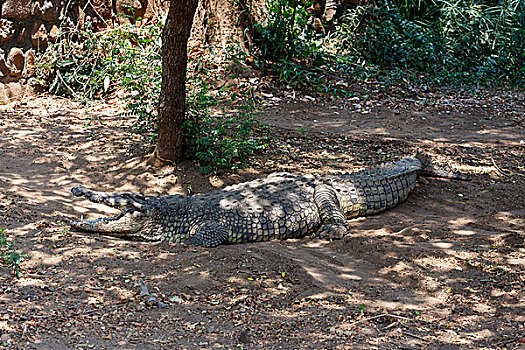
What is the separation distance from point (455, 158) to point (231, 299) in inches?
189

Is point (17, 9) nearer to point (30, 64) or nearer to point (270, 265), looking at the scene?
point (30, 64)

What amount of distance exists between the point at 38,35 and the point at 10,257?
20.9 feet

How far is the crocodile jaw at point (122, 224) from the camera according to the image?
16.0 ft

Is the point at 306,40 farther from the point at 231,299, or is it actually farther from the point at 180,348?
the point at 180,348

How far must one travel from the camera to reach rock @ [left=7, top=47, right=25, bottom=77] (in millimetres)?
8695

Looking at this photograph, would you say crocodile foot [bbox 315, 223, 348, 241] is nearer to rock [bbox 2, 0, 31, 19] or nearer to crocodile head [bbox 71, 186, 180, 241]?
crocodile head [bbox 71, 186, 180, 241]

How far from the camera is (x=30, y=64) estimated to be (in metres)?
8.90

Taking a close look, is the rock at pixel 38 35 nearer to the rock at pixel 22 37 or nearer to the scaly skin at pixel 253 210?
the rock at pixel 22 37

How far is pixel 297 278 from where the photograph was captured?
4098 millimetres

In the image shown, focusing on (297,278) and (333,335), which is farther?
(297,278)

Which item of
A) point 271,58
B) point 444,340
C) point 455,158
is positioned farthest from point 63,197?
point 271,58

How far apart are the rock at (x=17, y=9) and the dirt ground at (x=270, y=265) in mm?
2032

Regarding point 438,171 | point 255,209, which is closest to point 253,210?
point 255,209

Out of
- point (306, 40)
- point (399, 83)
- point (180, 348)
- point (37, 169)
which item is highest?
point (306, 40)
